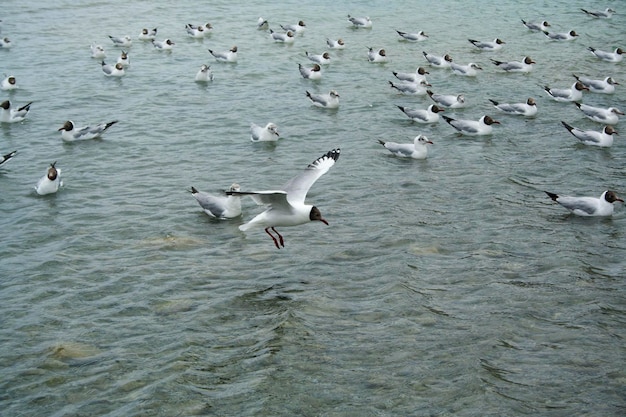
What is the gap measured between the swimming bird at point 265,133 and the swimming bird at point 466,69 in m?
8.19

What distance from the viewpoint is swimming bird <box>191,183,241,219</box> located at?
44.2 feet

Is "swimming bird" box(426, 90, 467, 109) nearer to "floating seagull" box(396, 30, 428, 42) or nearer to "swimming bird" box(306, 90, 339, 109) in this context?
"swimming bird" box(306, 90, 339, 109)

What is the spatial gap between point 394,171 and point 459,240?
3.71m

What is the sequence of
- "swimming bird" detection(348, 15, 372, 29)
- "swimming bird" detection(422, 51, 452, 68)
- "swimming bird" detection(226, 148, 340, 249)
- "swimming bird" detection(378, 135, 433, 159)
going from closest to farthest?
"swimming bird" detection(226, 148, 340, 249) → "swimming bird" detection(378, 135, 433, 159) → "swimming bird" detection(422, 51, 452, 68) → "swimming bird" detection(348, 15, 372, 29)

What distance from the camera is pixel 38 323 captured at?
1005 centimetres

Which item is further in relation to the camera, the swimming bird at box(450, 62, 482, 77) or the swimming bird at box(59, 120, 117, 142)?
the swimming bird at box(450, 62, 482, 77)

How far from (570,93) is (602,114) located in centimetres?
208

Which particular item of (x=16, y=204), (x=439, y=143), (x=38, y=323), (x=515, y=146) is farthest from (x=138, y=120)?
(x=38, y=323)

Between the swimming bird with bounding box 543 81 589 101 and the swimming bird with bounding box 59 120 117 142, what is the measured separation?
1102 cm

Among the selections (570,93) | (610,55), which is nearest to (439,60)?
(570,93)

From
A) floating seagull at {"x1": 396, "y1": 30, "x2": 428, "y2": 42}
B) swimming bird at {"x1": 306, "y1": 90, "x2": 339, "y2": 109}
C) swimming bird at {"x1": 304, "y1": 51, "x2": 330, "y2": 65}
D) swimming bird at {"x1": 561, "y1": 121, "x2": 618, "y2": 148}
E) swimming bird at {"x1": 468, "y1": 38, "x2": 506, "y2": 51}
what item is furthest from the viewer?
floating seagull at {"x1": 396, "y1": 30, "x2": 428, "y2": 42}

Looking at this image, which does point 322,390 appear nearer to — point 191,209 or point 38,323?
point 38,323

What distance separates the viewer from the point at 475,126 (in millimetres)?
18219

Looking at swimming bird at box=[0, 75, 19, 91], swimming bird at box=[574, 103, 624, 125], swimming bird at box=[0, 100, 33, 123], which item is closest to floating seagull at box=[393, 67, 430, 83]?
swimming bird at box=[574, 103, 624, 125]
